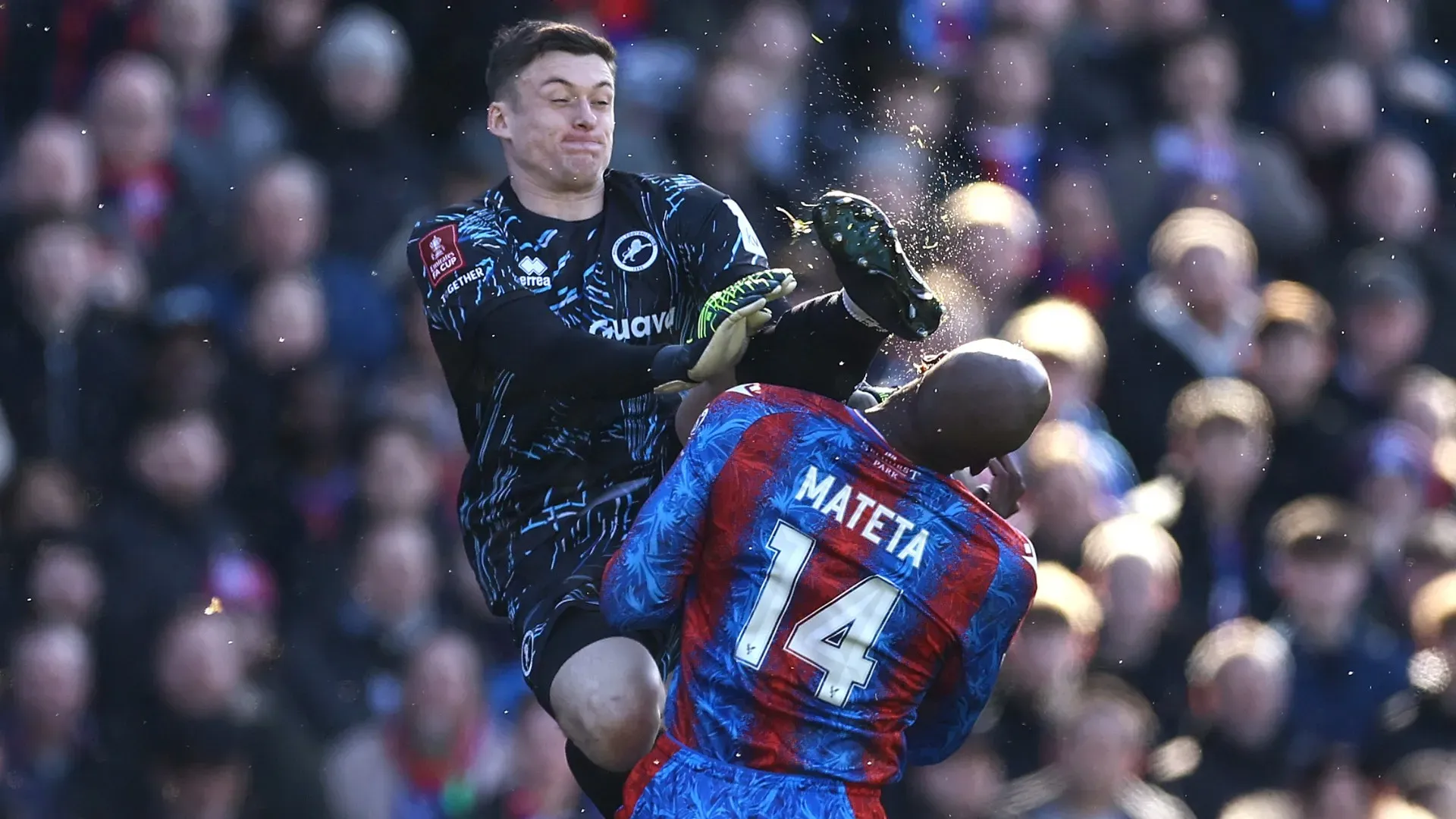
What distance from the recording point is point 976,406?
4227mm

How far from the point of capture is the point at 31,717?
714 cm

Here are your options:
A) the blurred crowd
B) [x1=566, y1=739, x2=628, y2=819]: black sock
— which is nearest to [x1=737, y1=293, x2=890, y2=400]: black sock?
[x1=566, y1=739, x2=628, y2=819]: black sock

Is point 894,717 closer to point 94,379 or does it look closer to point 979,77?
point 94,379

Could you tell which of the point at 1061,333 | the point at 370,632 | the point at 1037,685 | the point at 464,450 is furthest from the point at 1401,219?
the point at 370,632

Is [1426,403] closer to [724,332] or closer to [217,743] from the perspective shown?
[217,743]

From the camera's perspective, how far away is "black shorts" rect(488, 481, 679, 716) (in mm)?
4938

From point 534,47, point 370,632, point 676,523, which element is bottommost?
point 370,632

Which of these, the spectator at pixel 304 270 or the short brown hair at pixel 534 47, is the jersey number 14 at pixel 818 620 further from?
the spectator at pixel 304 270

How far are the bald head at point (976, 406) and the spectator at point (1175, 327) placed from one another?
4.18 meters

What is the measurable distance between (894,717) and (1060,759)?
118 inches

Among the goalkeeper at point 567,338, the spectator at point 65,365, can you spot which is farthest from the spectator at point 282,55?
the goalkeeper at point 567,338

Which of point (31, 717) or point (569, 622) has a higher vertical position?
point (569, 622)

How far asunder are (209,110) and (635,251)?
3.39m

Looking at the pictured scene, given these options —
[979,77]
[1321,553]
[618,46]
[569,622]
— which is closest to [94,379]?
[618,46]
